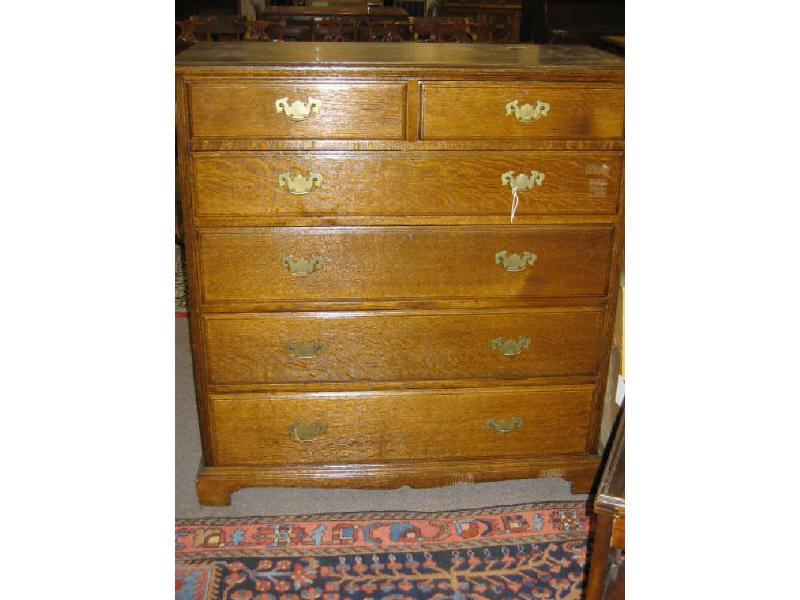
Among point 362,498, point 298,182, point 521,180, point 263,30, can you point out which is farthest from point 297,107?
point 263,30

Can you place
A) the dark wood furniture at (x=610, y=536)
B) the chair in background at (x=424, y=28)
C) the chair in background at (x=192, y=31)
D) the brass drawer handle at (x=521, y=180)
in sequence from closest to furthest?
the dark wood furniture at (x=610, y=536), the brass drawer handle at (x=521, y=180), the chair in background at (x=192, y=31), the chair in background at (x=424, y=28)

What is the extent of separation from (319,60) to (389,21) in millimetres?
4306

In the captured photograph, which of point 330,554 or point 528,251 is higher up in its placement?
point 528,251

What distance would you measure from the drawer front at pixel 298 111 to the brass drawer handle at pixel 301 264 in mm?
310

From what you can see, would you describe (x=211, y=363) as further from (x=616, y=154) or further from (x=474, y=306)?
(x=616, y=154)

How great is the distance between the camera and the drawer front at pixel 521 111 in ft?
5.38

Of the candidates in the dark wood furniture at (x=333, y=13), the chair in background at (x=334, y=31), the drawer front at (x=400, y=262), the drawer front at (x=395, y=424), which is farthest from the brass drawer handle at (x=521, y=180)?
the dark wood furniture at (x=333, y=13)

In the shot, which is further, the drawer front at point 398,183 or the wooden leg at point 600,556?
the drawer front at point 398,183

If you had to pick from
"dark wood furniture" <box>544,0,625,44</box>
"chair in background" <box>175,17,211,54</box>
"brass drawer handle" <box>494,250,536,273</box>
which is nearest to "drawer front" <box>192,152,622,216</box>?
"brass drawer handle" <box>494,250,536,273</box>

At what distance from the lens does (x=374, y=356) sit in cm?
190

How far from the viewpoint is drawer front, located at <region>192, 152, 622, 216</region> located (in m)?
1.67

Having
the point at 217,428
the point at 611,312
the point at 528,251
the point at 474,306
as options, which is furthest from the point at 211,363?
the point at 611,312

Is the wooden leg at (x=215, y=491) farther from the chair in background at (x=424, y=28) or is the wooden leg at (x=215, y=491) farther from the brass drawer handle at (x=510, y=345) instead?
the chair in background at (x=424, y=28)

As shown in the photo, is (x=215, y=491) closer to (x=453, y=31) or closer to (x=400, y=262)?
(x=400, y=262)
